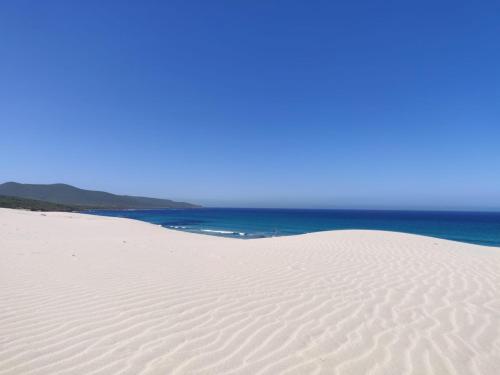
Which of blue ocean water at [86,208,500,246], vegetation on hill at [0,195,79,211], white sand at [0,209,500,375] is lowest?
blue ocean water at [86,208,500,246]

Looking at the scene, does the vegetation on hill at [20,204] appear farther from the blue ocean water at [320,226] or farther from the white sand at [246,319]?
the white sand at [246,319]

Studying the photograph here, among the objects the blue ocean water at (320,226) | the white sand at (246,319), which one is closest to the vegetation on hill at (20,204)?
the blue ocean water at (320,226)

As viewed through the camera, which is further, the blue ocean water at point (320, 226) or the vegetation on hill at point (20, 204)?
the vegetation on hill at point (20, 204)

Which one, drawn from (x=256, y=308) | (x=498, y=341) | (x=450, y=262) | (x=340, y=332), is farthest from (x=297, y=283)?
(x=450, y=262)

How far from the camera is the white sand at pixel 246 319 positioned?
297cm

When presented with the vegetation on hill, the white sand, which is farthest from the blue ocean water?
the white sand

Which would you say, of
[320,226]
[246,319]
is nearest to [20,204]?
[320,226]

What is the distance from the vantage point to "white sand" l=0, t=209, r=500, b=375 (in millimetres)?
2975

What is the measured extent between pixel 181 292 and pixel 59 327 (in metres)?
1.98

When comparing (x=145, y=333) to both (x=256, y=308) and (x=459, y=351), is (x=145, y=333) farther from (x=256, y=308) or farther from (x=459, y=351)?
(x=459, y=351)

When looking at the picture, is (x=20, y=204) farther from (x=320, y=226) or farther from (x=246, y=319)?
(x=246, y=319)

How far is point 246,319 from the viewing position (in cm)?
406

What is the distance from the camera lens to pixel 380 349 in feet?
10.7

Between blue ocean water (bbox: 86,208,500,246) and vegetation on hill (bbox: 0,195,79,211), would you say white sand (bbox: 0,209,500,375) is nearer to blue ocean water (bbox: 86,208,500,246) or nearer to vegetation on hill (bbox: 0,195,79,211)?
blue ocean water (bbox: 86,208,500,246)
